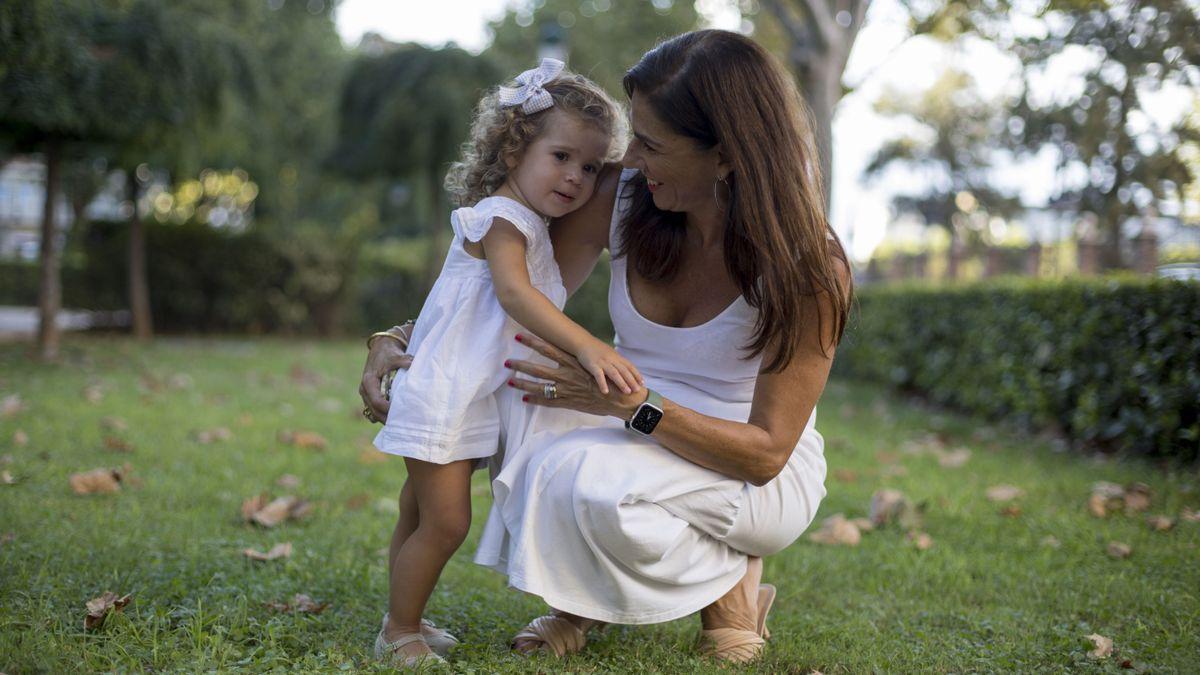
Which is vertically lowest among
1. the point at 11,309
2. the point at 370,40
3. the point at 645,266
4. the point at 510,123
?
the point at 11,309

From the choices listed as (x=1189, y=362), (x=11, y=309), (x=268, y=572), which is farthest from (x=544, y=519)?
(x=11, y=309)

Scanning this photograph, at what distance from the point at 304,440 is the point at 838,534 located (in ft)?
9.80

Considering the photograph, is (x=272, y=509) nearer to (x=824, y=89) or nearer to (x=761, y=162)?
(x=761, y=162)

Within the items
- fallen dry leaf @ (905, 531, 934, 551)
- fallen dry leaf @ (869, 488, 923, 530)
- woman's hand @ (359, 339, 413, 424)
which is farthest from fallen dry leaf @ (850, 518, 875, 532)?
woman's hand @ (359, 339, 413, 424)

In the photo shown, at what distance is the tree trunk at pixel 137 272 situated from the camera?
13.4 metres

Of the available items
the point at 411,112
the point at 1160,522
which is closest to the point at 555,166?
the point at 1160,522

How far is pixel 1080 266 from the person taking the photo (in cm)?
1388

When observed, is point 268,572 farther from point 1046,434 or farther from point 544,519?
point 1046,434

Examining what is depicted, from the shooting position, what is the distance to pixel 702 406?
267 centimetres

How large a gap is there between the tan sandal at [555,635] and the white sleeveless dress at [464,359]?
47 centimetres

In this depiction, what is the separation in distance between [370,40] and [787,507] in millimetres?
36581

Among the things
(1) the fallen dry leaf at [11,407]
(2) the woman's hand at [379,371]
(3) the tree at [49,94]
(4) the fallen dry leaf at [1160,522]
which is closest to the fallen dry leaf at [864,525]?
(4) the fallen dry leaf at [1160,522]

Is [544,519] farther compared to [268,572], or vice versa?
[268,572]

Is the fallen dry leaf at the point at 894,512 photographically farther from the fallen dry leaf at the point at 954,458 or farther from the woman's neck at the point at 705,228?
the woman's neck at the point at 705,228
